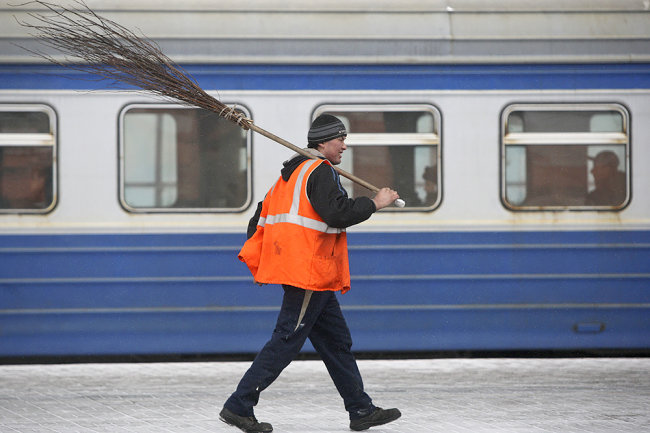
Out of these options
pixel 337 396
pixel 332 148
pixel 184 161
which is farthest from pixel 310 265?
pixel 184 161

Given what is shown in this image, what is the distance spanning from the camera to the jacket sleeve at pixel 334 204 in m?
5.39

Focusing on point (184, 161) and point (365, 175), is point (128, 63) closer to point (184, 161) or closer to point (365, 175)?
point (184, 161)

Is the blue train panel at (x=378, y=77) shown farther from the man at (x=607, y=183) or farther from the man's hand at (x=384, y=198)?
the man's hand at (x=384, y=198)

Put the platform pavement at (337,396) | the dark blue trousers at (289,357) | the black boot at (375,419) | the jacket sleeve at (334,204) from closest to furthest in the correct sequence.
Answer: the jacket sleeve at (334,204) → the dark blue trousers at (289,357) → the black boot at (375,419) → the platform pavement at (337,396)

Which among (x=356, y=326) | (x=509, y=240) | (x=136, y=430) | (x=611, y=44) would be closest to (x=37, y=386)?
(x=136, y=430)

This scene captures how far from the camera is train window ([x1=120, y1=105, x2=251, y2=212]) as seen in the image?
759 cm

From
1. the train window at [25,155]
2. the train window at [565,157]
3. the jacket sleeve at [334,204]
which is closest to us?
the jacket sleeve at [334,204]

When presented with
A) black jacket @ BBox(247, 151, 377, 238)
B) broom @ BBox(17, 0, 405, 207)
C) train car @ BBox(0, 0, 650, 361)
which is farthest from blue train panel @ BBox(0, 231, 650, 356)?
black jacket @ BBox(247, 151, 377, 238)

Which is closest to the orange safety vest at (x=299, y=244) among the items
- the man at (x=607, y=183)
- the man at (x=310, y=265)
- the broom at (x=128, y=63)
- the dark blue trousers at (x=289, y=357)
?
the man at (x=310, y=265)

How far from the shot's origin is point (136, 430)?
568 centimetres

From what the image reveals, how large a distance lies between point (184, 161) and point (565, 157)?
290 centimetres

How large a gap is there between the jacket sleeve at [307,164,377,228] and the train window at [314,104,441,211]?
2.15m

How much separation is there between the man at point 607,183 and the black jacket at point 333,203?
2.94 meters

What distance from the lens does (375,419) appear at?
18.6 ft
